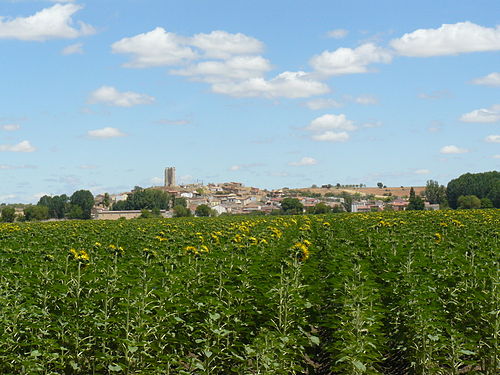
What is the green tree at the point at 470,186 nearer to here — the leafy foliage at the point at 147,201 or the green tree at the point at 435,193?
the green tree at the point at 435,193

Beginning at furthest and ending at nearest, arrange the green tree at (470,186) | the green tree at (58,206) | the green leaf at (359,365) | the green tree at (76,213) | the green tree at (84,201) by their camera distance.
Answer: the green tree at (58,206) → the green tree at (84,201) → the green tree at (470,186) → the green tree at (76,213) → the green leaf at (359,365)

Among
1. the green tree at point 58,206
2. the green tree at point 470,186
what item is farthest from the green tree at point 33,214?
the green tree at point 470,186

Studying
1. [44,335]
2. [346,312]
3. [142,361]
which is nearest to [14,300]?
[44,335]

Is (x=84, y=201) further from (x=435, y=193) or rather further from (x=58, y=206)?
(x=435, y=193)

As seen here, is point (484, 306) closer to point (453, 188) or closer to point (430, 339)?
point (430, 339)

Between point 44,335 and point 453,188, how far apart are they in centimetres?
15790

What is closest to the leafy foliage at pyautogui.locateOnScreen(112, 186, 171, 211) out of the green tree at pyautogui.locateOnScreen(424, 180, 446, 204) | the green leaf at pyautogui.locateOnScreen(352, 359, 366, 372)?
the green tree at pyautogui.locateOnScreen(424, 180, 446, 204)

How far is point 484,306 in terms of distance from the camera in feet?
30.6

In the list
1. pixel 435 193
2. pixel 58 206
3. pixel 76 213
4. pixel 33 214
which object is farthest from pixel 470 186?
pixel 58 206

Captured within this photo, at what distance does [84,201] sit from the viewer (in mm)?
161250

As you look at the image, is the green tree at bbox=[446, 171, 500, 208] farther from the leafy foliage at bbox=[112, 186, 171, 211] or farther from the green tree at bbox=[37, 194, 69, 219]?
the green tree at bbox=[37, 194, 69, 219]

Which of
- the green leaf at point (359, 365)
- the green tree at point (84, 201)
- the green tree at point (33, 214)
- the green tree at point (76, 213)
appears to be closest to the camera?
the green leaf at point (359, 365)

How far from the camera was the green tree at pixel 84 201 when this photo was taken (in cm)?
15625

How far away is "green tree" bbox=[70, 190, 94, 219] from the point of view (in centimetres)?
15625
